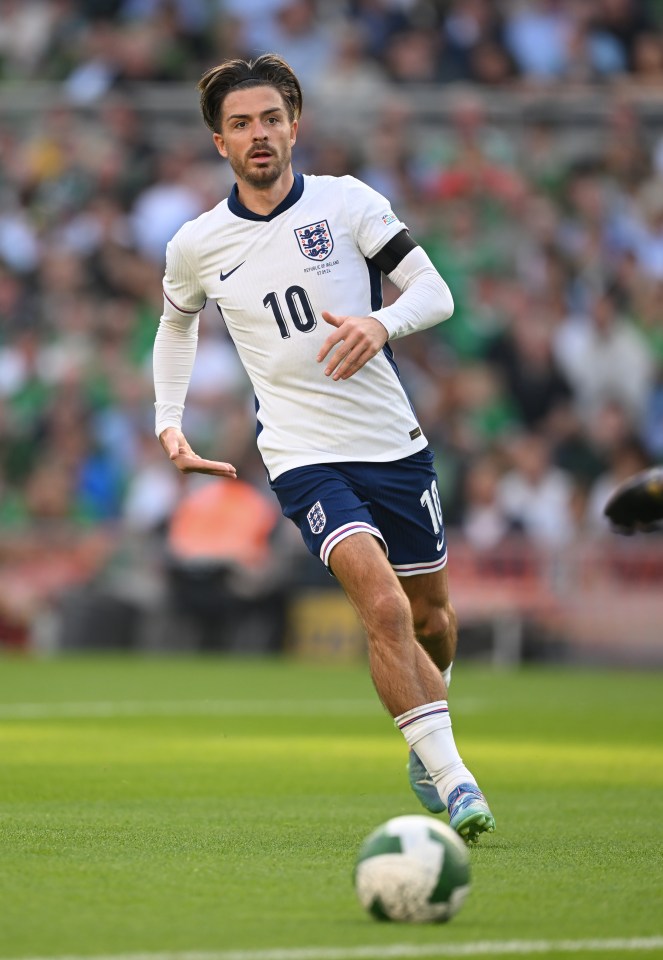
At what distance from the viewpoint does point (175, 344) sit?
7.64 m

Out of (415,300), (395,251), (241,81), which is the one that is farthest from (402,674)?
(241,81)

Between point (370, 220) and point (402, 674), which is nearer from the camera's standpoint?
point (402, 674)

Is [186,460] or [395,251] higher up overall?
[395,251]

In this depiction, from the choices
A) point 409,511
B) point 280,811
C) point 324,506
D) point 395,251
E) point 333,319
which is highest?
point 395,251

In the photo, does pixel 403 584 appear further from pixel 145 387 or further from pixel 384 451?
pixel 145 387

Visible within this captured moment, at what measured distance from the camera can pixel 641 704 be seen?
535 inches

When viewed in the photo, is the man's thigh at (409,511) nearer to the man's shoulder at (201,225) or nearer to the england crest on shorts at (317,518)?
the england crest on shorts at (317,518)

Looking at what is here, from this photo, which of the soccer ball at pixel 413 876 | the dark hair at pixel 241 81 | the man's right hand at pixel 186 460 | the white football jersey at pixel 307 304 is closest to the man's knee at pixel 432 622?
the white football jersey at pixel 307 304

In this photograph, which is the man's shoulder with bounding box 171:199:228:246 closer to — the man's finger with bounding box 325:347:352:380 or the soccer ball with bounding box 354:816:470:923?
the man's finger with bounding box 325:347:352:380

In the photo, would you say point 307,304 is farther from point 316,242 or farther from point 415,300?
point 415,300

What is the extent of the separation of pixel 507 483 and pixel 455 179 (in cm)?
397

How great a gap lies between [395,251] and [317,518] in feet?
3.57

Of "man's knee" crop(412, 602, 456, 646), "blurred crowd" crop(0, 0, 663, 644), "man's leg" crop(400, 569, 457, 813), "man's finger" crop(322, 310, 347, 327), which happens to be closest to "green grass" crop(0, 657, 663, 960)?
"man's leg" crop(400, 569, 457, 813)

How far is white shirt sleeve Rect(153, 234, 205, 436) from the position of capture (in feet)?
24.5
